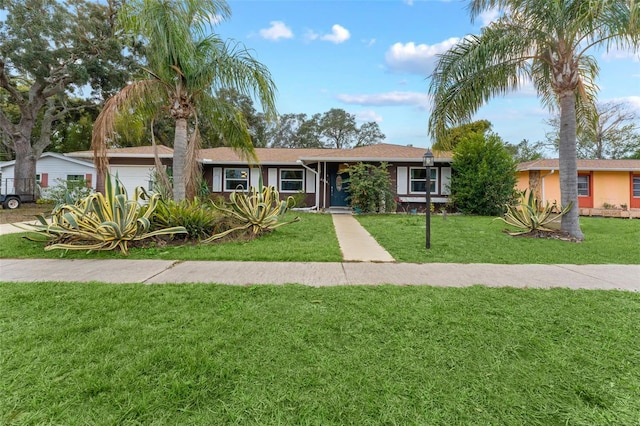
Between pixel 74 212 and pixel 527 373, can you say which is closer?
pixel 527 373

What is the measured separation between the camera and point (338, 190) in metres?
16.6

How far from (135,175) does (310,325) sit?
18.2 m

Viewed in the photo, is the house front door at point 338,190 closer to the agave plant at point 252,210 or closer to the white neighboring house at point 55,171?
the agave plant at point 252,210

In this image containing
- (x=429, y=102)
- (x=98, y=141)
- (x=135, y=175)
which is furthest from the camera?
(x=135, y=175)

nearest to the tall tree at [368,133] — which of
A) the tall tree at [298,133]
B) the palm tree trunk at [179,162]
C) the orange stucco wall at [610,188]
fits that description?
the tall tree at [298,133]

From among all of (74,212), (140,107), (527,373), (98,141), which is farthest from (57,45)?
(527,373)

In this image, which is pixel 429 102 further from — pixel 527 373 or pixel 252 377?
pixel 252 377

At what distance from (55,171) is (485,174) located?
2472 cm

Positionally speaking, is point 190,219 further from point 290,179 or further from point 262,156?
point 262,156

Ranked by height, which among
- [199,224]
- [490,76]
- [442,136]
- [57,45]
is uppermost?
[57,45]

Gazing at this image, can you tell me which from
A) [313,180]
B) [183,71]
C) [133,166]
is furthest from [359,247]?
[133,166]

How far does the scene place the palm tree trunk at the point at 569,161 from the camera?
7.93 meters

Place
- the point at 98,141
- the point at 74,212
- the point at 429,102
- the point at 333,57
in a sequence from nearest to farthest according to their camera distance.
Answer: the point at 74,212
the point at 98,141
the point at 429,102
the point at 333,57

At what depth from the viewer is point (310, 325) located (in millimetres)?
2811
